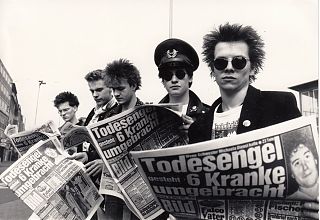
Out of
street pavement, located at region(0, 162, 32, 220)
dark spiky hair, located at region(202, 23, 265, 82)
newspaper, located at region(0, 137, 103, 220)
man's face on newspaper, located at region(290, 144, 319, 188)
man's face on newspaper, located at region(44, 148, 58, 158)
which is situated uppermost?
dark spiky hair, located at region(202, 23, 265, 82)

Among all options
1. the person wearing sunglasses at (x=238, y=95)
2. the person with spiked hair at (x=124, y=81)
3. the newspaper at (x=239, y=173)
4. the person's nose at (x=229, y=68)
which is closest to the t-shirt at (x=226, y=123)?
the person wearing sunglasses at (x=238, y=95)

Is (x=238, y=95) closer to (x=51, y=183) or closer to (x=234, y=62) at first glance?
(x=234, y=62)

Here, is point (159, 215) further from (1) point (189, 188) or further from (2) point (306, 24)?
(2) point (306, 24)

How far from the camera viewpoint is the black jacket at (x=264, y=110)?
0.89 m

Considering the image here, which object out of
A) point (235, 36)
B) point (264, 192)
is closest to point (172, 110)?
point (235, 36)

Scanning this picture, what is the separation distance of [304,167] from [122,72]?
0.88 m

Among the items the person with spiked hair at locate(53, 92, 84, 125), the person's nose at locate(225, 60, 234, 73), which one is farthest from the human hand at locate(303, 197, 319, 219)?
the person with spiked hair at locate(53, 92, 84, 125)

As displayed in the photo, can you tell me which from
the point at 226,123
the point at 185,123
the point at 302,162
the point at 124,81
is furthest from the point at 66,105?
the point at 302,162

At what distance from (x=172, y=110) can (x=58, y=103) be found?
125 centimetres

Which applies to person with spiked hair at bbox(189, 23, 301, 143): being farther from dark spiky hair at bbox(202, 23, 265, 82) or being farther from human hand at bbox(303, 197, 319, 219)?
human hand at bbox(303, 197, 319, 219)

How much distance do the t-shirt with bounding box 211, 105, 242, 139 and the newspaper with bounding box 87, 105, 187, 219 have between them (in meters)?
0.13

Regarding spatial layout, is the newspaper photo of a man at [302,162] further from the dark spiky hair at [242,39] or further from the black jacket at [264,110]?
the dark spiky hair at [242,39]

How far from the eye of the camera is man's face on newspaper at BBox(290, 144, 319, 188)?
681 mm

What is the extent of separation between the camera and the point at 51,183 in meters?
1.18
